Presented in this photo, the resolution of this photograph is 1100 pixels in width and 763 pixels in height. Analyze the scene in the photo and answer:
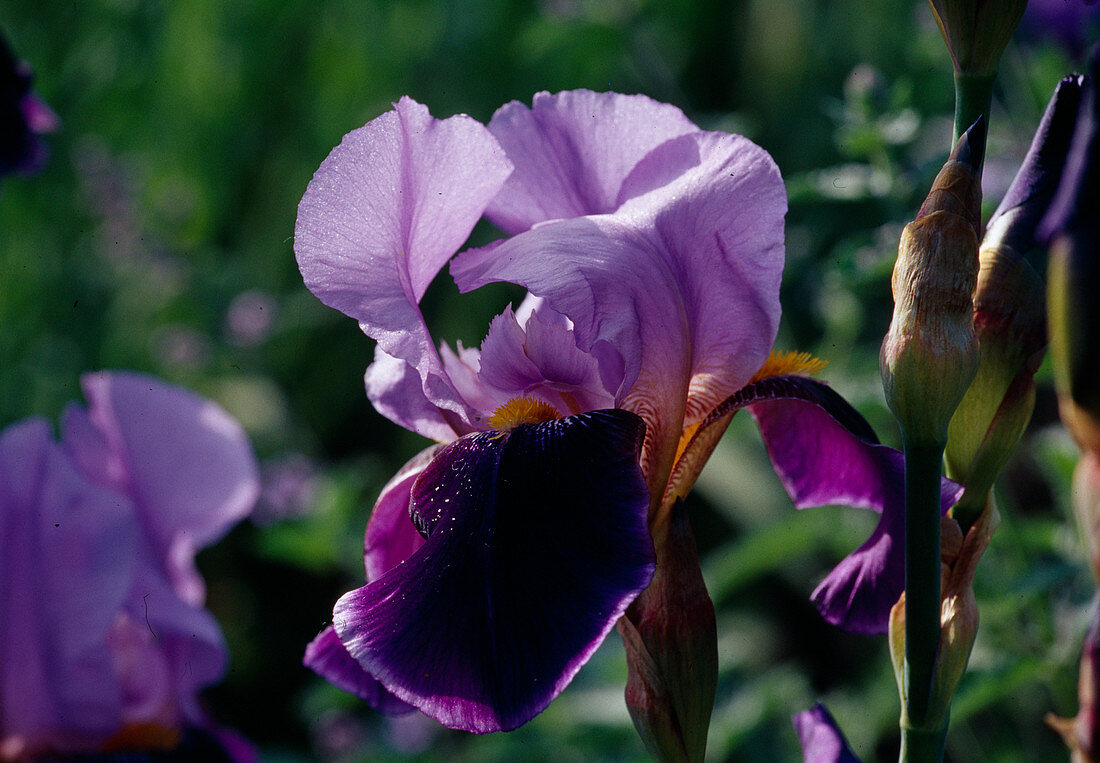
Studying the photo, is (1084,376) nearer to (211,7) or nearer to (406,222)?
(406,222)

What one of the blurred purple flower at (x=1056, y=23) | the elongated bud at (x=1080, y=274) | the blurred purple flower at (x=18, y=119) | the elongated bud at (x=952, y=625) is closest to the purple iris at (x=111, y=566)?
the blurred purple flower at (x=18, y=119)

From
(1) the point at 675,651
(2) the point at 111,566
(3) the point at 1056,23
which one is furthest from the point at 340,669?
(3) the point at 1056,23

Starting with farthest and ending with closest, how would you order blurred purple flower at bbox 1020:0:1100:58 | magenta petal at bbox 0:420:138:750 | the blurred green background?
blurred purple flower at bbox 1020:0:1100:58 < the blurred green background < magenta petal at bbox 0:420:138:750

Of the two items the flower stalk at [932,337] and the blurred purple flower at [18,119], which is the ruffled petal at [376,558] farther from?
the blurred purple flower at [18,119]

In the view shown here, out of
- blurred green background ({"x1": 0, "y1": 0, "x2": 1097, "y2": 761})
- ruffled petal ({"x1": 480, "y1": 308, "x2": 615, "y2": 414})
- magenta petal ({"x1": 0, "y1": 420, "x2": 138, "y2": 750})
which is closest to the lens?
ruffled petal ({"x1": 480, "y1": 308, "x2": 615, "y2": 414})

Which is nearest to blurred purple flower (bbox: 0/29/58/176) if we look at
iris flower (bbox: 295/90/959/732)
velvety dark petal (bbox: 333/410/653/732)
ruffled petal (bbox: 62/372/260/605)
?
ruffled petal (bbox: 62/372/260/605)

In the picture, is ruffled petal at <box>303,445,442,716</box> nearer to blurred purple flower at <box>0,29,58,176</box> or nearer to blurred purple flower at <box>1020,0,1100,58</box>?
blurred purple flower at <box>0,29,58,176</box>

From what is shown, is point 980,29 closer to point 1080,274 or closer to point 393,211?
point 1080,274

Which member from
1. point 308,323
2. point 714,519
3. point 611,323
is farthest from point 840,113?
point 308,323
